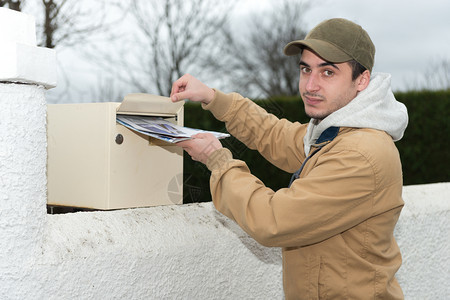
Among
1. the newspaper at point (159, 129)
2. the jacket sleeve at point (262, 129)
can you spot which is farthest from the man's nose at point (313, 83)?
the jacket sleeve at point (262, 129)

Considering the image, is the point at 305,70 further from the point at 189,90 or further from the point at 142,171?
the point at 142,171

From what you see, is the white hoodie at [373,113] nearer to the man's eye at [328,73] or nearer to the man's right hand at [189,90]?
the man's eye at [328,73]

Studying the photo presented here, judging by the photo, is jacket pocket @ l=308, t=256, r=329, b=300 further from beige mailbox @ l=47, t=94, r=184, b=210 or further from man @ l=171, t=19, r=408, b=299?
beige mailbox @ l=47, t=94, r=184, b=210

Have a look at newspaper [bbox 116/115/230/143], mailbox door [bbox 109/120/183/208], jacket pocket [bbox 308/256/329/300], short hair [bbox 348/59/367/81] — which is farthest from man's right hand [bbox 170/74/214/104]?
jacket pocket [bbox 308/256/329/300]

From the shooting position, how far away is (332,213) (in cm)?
192

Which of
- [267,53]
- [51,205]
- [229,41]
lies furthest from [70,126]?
[267,53]

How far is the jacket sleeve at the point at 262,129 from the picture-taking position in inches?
106

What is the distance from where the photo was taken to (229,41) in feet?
42.4

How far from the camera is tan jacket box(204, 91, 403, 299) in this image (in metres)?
1.91

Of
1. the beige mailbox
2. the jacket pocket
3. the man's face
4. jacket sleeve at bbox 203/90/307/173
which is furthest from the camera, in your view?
jacket sleeve at bbox 203/90/307/173

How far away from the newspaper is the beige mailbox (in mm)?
42

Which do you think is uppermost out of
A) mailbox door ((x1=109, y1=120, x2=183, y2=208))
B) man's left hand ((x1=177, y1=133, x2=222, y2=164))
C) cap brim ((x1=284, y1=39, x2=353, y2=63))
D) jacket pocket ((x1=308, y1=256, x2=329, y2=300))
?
cap brim ((x1=284, y1=39, x2=353, y2=63))

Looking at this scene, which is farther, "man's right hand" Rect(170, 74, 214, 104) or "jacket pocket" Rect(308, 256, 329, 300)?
"man's right hand" Rect(170, 74, 214, 104)

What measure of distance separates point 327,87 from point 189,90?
64 centimetres
